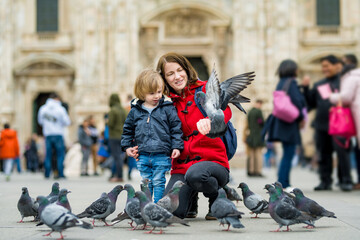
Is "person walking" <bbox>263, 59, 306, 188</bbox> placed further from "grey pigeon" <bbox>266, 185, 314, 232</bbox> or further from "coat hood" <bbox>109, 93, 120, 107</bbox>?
"coat hood" <bbox>109, 93, 120, 107</bbox>

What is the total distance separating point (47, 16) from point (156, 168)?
22942 millimetres

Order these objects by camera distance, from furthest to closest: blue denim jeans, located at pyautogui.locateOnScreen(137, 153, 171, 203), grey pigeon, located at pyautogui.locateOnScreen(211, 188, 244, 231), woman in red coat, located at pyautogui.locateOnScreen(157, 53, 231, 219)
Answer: blue denim jeans, located at pyautogui.locateOnScreen(137, 153, 171, 203) < woman in red coat, located at pyautogui.locateOnScreen(157, 53, 231, 219) < grey pigeon, located at pyautogui.locateOnScreen(211, 188, 244, 231)

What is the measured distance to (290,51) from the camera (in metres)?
25.9

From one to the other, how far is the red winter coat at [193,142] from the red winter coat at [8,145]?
1072 centimetres

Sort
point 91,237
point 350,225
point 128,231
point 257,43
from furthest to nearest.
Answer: point 257,43 → point 350,225 → point 128,231 → point 91,237

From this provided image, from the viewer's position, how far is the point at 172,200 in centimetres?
545

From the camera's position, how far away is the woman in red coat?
579 centimetres

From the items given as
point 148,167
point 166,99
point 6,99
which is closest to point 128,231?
point 148,167

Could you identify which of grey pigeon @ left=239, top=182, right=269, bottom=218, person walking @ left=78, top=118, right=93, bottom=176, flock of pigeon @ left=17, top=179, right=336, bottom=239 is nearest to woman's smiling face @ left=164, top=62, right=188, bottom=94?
flock of pigeon @ left=17, top=179, right=336, bottom=239

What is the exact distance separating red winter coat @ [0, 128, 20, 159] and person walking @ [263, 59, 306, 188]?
834 cm

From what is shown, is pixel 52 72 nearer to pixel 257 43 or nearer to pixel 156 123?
pixel 257 43

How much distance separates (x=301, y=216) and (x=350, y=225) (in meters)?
0.80

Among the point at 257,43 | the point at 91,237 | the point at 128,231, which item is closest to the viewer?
the point at 91,237

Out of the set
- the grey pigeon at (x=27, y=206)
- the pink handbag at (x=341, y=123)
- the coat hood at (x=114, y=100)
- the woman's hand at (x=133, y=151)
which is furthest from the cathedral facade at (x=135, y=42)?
the grey pigeon at (x=27, y=206)
